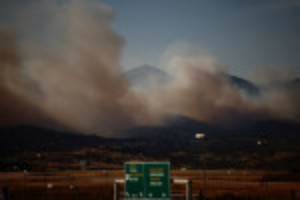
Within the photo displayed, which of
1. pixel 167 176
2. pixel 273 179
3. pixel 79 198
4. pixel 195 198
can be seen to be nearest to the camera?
pixel 167 176

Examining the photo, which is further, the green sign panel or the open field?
the open field

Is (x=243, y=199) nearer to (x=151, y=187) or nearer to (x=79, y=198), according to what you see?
(x=79, y=198)

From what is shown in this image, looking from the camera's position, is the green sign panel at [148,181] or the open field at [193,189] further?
the open field at [193,189]

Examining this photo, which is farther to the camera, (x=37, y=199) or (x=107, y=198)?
(x=37, y=199)

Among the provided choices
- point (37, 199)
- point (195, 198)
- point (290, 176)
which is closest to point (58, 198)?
point (37, 199)

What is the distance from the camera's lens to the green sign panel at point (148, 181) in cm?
4228

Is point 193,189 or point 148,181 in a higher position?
point 148,181

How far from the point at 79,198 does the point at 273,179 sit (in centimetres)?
7808

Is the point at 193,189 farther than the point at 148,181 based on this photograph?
Yes

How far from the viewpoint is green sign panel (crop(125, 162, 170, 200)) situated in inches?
1665

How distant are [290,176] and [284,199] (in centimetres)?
8203

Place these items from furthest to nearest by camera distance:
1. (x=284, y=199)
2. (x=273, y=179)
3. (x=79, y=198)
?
(x=273, y=179) → (x=79, y=198) → (x=284, y=199)

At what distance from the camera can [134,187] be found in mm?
42938

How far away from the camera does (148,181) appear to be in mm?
42531
